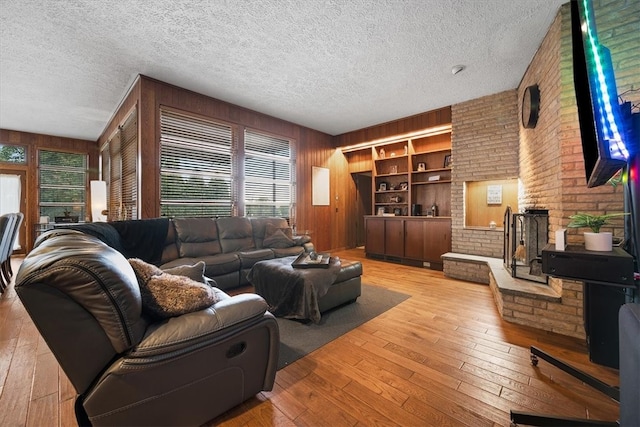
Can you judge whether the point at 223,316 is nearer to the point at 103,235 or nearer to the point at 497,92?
the point at 103,235

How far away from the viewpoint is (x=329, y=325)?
8.11ft

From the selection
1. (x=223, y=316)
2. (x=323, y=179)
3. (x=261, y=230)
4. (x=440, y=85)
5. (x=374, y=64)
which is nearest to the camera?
(x=223, y=316)

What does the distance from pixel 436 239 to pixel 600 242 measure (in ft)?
10.4

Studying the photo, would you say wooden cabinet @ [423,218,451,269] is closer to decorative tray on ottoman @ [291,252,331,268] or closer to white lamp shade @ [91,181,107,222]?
decorative tray on ottoman @ [291,252,331,268]

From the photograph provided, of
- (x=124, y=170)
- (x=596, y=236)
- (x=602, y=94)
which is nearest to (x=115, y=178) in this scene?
(x=124, y=170)

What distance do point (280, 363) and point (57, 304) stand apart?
1399 mm

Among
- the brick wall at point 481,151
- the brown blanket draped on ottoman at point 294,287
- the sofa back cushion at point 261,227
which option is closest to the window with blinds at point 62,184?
the sofa back cushion at point 261,227

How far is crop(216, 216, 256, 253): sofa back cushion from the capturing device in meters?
3.87

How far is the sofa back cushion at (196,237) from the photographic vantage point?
3.49 metres

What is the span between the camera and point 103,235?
7.99ft

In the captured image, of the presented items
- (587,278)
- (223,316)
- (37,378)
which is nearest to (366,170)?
(587,278)

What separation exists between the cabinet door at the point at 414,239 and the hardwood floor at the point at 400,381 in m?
2.36

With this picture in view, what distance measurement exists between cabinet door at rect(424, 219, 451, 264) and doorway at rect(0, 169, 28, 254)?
9126 mm

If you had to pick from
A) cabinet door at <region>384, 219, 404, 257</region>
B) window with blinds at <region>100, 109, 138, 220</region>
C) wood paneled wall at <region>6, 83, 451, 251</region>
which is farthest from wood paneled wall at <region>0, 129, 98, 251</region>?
cabinet door at <region>384, 219, 404, 257</region>
